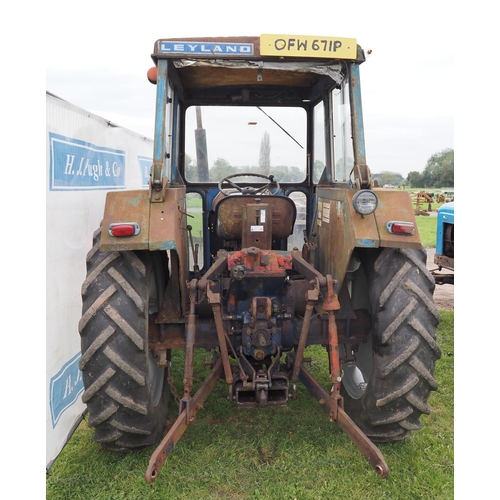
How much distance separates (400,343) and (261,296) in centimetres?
91

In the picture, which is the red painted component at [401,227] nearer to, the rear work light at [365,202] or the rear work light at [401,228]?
the rear work light at [401,228]

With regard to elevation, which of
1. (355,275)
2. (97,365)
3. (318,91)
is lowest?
(97,365)

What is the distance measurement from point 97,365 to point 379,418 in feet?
5.82

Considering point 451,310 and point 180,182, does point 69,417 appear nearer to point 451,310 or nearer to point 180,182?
point 180,182

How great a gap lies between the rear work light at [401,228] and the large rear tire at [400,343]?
223mm

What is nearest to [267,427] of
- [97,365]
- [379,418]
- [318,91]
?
[379,418]

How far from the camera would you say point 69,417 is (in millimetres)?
3545

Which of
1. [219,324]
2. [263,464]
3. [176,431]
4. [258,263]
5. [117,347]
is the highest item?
[258,263]

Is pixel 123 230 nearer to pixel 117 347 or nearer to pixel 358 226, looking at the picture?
pixel 117 347

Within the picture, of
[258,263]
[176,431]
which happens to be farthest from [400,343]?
[176,431]

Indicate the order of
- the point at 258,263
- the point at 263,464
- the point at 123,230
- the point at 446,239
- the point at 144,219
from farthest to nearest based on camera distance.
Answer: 1. the point at 446,239
2. the point at 263,464
3. the point at 258,263
4. the point at 144,219
5. the point at 123,230

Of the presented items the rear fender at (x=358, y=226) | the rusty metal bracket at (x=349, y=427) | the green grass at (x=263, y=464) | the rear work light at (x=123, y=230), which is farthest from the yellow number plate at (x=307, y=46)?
the green grass at (x=263, y=464)

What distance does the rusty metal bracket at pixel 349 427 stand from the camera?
225cm

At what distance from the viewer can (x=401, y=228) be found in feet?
9.31
